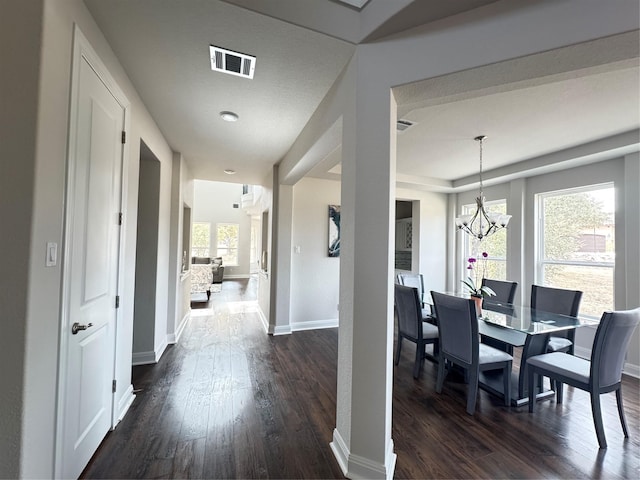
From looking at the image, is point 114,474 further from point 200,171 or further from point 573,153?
point 573,153

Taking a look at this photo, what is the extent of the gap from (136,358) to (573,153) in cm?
575

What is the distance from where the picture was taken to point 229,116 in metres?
2.63

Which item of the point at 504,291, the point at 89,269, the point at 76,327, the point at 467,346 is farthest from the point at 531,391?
the point at 89,269

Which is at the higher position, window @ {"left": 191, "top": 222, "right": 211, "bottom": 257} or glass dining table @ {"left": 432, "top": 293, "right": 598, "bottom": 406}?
window @ {"left": 191, "top": 222, "right": 211, "bottom": 257}

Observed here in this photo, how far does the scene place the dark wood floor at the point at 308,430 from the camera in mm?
1677

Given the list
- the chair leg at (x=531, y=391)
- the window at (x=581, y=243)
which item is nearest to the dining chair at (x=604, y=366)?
the chair leg at (x=531, y=391)

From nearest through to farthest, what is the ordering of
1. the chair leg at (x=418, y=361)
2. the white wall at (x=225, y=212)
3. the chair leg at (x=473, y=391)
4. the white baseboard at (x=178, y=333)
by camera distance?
the chair leg at (x=473, y=391) → the chair leg at (x=418, y=361) → the white baseboard at (x=178, y=333) → the white wall at (x=225, y=212)

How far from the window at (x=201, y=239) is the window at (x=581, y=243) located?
399 inches

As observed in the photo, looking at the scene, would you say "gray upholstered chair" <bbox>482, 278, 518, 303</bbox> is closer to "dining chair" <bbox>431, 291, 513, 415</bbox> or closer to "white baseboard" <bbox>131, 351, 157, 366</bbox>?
"dining chair" <bbox>431, 291, 513, 415</bbox>

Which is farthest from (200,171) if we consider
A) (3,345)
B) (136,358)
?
(3,345)

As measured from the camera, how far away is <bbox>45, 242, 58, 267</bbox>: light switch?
4.07 ft

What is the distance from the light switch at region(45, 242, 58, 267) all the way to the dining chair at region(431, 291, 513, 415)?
2.66 metres

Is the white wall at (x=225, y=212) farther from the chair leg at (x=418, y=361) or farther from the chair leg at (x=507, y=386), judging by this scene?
the chair leg at (x=507, y=386)

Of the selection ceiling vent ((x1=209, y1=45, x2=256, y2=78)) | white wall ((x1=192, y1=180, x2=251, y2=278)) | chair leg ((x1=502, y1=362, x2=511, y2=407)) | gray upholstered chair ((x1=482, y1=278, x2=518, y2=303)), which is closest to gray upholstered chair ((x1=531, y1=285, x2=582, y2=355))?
gray upholstered chair ((x1=482, y1=278, x2=518, y2=303))
